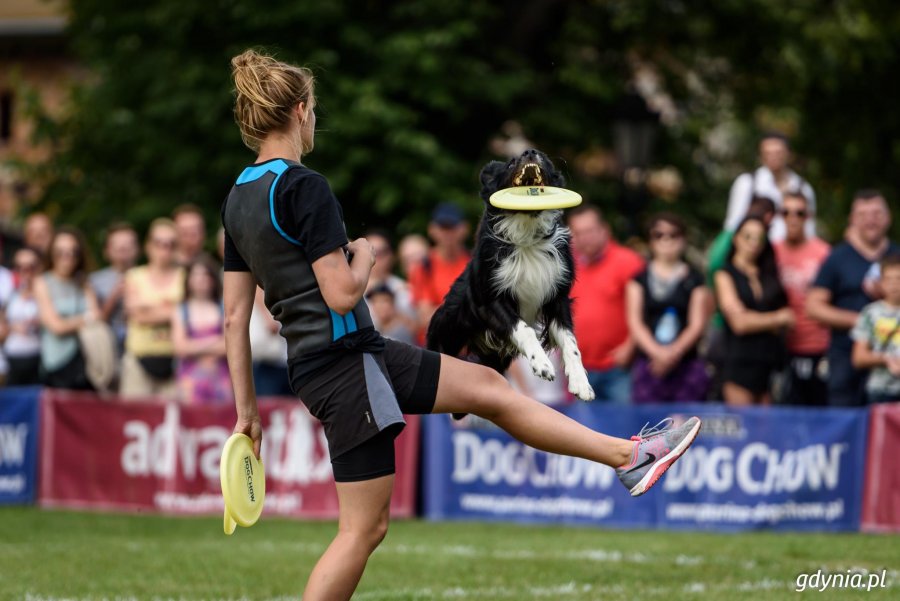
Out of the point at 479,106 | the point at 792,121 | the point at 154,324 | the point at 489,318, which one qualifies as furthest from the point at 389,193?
the point at 489,318

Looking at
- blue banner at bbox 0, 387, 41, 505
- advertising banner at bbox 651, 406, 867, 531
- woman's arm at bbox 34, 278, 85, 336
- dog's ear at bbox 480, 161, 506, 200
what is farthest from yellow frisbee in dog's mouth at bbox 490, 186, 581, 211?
blue banner at bbox 0, 387, 41, 505

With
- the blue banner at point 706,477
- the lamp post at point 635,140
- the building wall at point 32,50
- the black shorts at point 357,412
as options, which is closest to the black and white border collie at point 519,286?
the black shorts at point 357,412

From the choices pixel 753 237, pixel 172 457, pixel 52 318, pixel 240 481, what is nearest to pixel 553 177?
pixel 240 481

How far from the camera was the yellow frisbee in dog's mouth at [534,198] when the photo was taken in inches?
202

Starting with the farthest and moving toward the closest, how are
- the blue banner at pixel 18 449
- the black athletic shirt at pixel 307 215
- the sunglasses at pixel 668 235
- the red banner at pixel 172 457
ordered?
the blue banner at pixel 18 449
the red banner at pixel 172 457
the sunglasses at pixel 668 235
the black athletic shirt at pixel 307 215

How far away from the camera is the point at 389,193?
53.2ft

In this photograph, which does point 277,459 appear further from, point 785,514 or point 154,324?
point 785,514

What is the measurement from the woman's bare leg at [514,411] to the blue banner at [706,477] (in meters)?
4.43

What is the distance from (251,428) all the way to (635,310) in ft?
18.0

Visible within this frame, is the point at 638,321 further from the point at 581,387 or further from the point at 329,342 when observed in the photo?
the point at 329,342

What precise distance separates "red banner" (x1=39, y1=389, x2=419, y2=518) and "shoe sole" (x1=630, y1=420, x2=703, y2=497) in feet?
18.1

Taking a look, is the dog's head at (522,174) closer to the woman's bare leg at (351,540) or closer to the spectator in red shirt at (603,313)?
the woman's bare leg at (351,540)

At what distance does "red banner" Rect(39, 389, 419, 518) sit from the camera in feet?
36.2

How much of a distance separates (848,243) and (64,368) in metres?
6.64
